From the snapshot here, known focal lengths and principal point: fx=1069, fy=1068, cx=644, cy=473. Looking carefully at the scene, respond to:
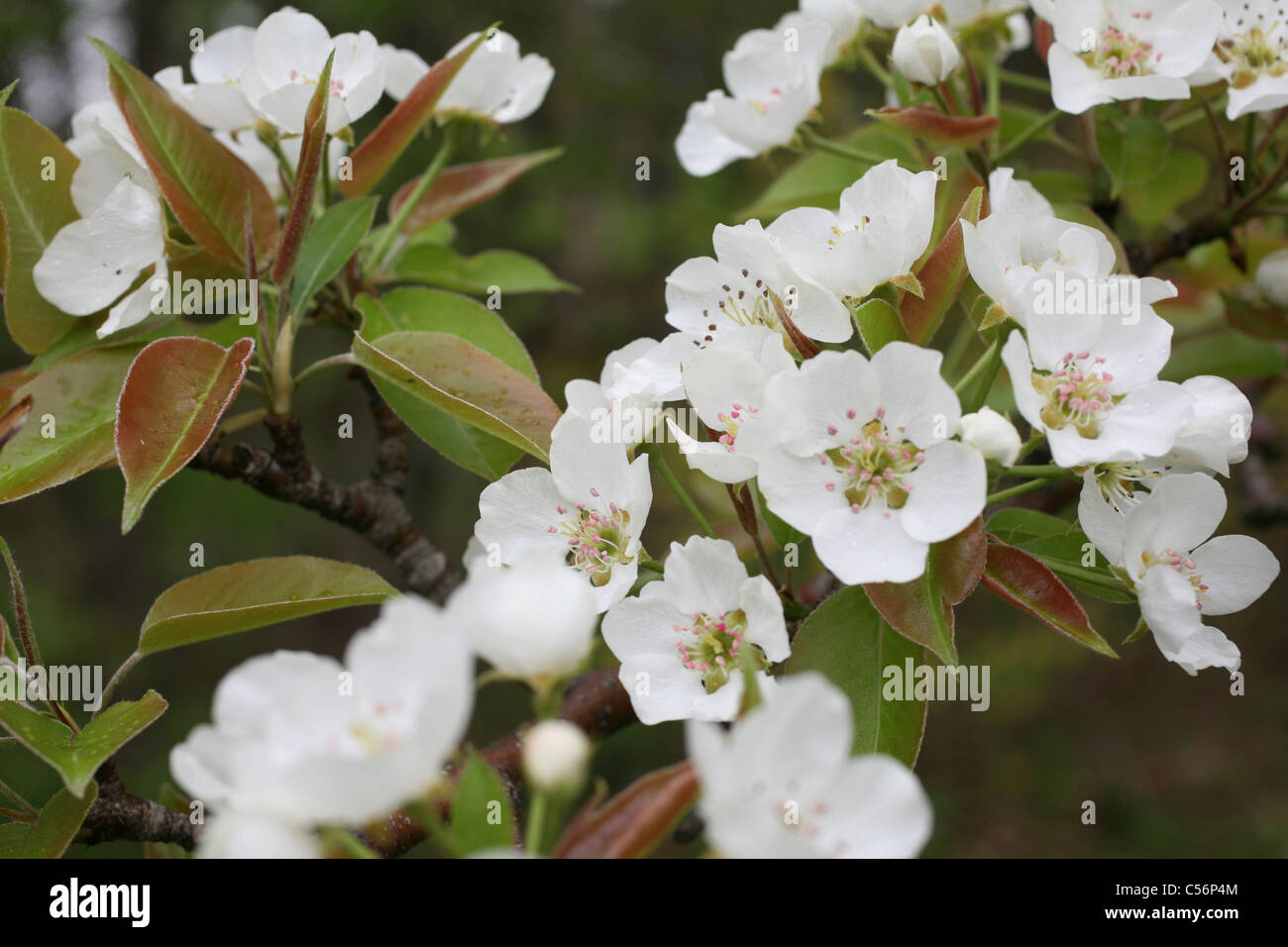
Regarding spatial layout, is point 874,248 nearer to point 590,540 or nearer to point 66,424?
point 590,540

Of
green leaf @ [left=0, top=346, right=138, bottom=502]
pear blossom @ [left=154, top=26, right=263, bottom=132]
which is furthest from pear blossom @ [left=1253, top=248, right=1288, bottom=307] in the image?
green leaf @ [left=0, top=346, right=138, bottom=502]

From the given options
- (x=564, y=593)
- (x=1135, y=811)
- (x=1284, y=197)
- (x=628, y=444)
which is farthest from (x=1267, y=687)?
(x=564, y=593)

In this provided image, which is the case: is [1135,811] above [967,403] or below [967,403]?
below

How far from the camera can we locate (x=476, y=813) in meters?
0.66

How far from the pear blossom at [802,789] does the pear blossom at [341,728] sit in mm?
137

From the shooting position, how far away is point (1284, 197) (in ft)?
4.44

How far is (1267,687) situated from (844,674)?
4.03 metres

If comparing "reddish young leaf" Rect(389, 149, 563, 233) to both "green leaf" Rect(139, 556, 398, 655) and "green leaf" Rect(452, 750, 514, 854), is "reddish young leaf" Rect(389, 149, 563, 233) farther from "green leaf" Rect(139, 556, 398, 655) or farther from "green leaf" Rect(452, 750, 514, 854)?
"green leaf" Rect(452, 750, 514, 854)

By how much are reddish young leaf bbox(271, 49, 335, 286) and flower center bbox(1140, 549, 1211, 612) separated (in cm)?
85

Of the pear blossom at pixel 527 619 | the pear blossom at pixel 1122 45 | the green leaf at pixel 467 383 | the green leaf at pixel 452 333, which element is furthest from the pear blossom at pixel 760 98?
the pear blossom at pixel 527 619

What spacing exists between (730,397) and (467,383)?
0.97 feet
